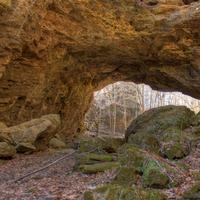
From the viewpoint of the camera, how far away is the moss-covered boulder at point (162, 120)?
13226 millimetres

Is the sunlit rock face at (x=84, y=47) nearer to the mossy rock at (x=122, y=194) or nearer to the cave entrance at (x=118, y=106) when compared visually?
the mossy rock at (x=122, y=194)

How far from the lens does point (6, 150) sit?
1362 centimetres

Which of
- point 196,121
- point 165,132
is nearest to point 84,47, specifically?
point 196,121

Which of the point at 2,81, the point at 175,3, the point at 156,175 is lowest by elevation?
the point at 156,175

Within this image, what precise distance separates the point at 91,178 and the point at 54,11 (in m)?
7.31

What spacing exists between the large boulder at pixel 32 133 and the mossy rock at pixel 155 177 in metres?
7.47

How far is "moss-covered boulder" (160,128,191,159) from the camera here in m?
10.3

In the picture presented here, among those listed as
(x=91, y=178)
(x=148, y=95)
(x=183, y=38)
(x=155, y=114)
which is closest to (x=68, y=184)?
(x=91, y=178)

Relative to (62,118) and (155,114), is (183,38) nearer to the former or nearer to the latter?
(155,114)

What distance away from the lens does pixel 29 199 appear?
26.2ft

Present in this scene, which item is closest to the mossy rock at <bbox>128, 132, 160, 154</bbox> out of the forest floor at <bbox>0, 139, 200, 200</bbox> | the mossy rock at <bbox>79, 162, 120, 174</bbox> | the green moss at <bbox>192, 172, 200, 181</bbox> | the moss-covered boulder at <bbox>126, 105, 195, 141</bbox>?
the forest floor at <bbox>0, 139, 200, 200</bbox>

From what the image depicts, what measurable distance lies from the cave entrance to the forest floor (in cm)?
1711

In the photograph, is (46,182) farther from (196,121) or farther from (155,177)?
(196,121)

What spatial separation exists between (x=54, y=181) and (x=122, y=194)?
3.09m
